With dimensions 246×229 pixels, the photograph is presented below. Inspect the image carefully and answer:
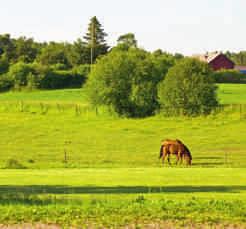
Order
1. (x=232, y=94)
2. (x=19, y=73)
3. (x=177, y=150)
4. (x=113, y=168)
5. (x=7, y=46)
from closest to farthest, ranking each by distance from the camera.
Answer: (x=113, y=168) → (x=177, y=150) → (x=232, y=94) → (x=19, y=73) → (x=7, y=46)

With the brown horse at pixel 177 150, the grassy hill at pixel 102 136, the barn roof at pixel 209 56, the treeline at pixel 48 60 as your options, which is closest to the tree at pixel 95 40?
the treeline at pixel 48 60

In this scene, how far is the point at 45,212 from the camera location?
16.2 m

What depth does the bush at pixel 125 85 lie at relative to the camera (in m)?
83.3

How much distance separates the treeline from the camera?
401 ft

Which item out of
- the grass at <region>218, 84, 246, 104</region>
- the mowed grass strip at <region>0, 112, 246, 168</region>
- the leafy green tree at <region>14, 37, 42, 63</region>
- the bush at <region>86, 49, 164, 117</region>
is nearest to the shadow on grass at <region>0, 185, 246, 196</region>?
the mowed grass strip at <region>0, 112, 246, 168</region>

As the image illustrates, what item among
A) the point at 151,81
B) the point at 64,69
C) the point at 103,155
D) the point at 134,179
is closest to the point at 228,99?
the point at 151,81

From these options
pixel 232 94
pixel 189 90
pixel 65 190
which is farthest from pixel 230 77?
pixel 65 190

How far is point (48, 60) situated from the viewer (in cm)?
14712

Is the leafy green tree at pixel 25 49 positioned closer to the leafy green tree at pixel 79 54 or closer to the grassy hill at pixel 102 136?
the leafy green tree at pixel 79 54

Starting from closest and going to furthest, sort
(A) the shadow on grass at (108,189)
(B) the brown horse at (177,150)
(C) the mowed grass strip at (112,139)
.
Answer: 1. (A) the shadow on grass at (108,189)
2. (B) the brown horse at (177,150)
3. (C) the mowed grass strip at (112,139)

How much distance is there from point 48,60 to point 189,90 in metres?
71.0

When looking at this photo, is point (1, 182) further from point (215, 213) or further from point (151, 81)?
point (151, 81)

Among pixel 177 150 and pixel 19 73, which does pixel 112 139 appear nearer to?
pixel 177 150

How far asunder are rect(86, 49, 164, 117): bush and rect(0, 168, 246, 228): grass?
56679 mm
